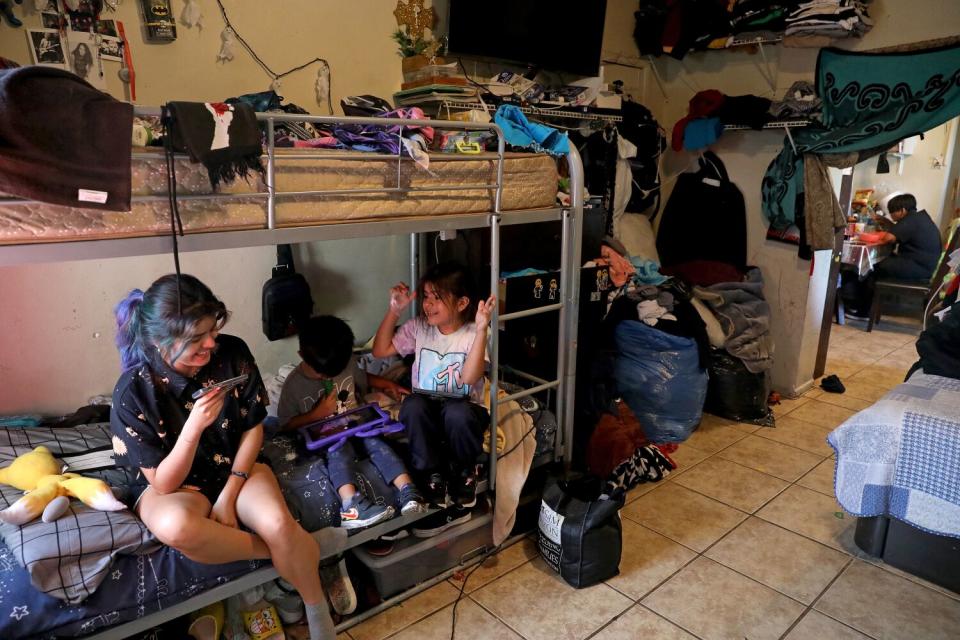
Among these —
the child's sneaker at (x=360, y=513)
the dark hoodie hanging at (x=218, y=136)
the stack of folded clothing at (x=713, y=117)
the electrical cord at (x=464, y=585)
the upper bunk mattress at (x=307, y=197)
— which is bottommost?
the electrical cord at (x=464, y=585)

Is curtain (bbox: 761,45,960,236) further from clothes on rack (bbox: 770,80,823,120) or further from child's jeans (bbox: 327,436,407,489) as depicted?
child's jeans (bbox: 327,436,407,489)

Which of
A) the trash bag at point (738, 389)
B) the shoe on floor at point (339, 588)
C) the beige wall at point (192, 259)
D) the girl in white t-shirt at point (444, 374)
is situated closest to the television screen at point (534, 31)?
the beige wall at point (192, 259)

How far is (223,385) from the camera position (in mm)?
1779

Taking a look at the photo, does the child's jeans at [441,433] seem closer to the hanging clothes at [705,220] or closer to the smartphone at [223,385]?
the smartphone at [223,385]

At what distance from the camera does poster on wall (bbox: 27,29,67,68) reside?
2209 mm

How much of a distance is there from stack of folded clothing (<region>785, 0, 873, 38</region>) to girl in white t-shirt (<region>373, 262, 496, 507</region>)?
259 cm

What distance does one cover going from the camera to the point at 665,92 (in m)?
4.49

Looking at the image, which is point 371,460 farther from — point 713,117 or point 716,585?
point 713,117

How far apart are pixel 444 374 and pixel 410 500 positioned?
55 centimetres

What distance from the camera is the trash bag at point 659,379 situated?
11.3 feet

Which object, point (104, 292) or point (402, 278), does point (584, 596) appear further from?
point (104, 292)

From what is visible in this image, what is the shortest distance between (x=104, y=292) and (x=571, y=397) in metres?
2.01

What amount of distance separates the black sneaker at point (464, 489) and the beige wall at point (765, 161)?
8.81 feet

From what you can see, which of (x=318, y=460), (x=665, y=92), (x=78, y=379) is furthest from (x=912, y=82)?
(x=78, y=379)
